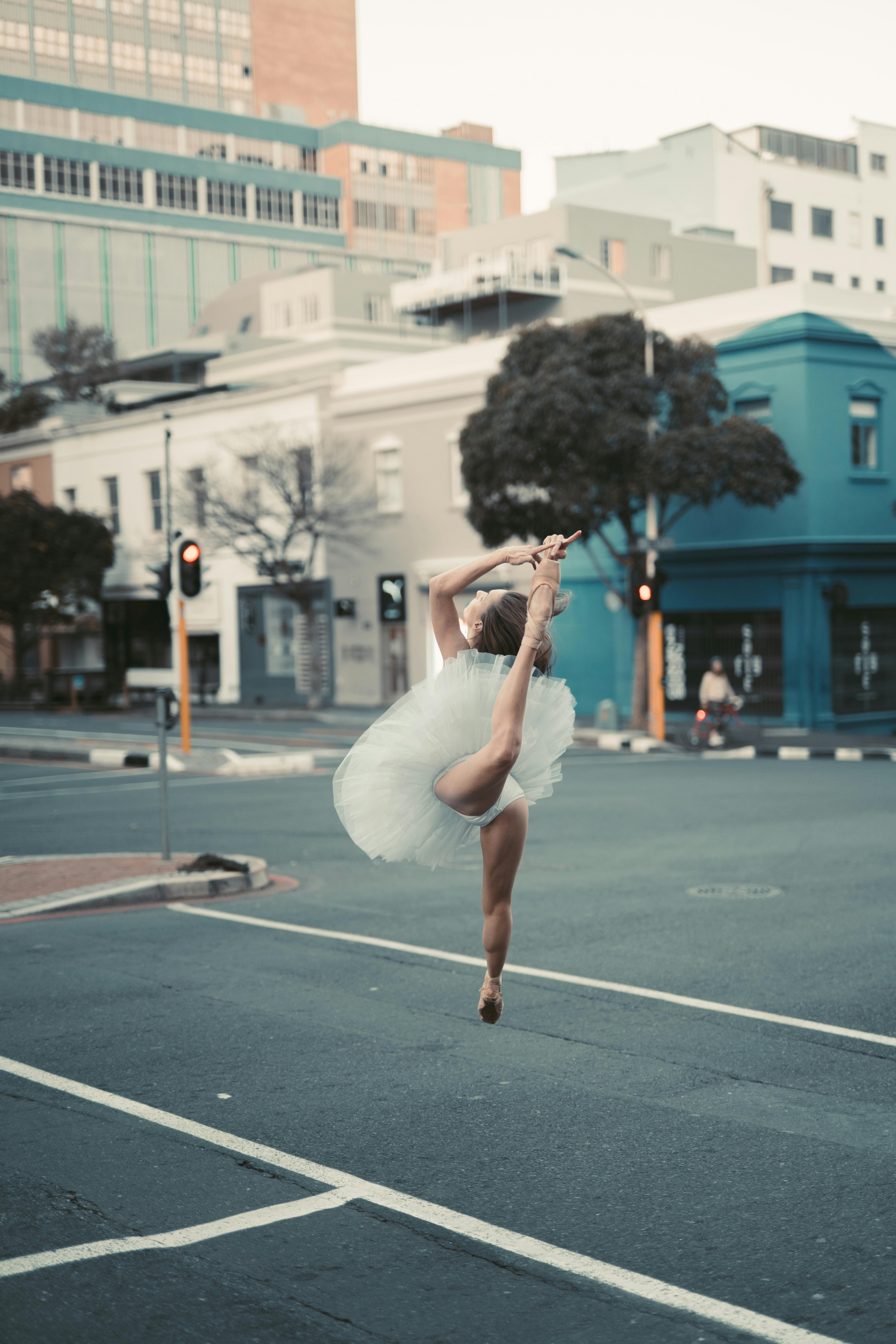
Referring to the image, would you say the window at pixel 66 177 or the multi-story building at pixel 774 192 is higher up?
the window at pixel 66 177

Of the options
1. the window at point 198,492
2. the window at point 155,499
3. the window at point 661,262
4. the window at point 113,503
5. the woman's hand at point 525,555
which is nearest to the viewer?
the woman's hand at point 525,555

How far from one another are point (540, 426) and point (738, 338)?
5.96m

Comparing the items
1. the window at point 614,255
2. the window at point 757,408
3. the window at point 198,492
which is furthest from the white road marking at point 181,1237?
the window at point 614,255

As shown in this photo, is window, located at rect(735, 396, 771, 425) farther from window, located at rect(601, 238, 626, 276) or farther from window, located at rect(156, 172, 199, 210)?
window, located at rect(156, 172, 199, 210)

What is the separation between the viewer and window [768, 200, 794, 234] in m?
62.6

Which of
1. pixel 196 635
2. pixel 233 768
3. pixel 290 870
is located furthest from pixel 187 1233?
pixel 196 635

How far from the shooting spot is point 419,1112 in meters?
5.59

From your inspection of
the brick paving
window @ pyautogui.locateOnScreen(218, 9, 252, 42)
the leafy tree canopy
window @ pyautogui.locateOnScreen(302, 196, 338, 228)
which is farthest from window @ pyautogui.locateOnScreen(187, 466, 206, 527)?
window @ pyautogui.locateOnScreen(218, 9, 252, 42)

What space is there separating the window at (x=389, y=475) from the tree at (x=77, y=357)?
28570 millimetres

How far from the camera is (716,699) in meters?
26.3

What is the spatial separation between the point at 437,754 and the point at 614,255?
4613 cm

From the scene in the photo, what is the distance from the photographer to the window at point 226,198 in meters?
78.1

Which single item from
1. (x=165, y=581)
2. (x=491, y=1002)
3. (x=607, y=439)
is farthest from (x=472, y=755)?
(x=607, y=439)

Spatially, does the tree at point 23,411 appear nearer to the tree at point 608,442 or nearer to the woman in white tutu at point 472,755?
the tree at point 608,442
